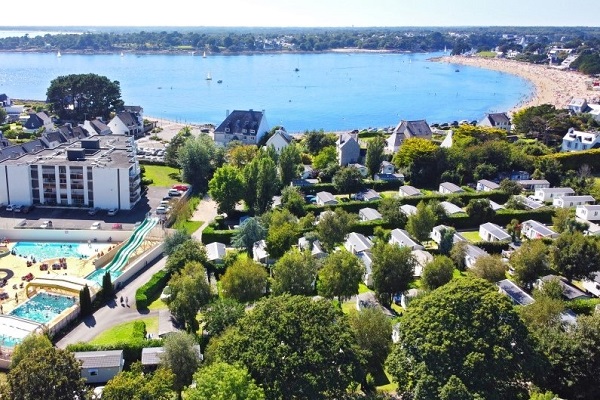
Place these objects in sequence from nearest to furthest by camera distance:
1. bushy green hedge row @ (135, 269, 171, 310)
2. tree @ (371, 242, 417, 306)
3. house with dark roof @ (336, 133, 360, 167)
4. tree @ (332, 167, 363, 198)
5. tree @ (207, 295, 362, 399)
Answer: tree @ (207, 295, 362, 399), tree @ (371, 242, 417, 306), bushy green hedge row @ (135, 269, 171, 310), tree @ (332, 167, 363, 198), house with dark roof @ (336, 133, 360, 167)

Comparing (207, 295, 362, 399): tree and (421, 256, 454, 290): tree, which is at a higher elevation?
(207, 295, 362, 399): tree

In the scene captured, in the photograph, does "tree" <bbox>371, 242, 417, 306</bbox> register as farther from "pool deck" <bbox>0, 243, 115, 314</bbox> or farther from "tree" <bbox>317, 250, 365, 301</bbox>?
"pool deck" <bbox>0, 243, 115, 314</bbox>

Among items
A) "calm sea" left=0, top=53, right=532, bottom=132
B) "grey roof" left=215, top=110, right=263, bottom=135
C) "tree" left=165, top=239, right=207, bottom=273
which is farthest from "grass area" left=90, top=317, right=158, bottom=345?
"calm sea" left=0, top=53, right=532, bottom=132

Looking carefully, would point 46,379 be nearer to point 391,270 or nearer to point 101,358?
point 101,358

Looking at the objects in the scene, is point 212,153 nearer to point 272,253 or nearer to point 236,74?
point 272,253

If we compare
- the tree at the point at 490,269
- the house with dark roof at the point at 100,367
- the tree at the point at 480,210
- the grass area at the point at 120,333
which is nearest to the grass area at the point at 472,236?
the tree at the point at 480,210

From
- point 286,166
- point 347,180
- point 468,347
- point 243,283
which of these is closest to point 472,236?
point 347,180
